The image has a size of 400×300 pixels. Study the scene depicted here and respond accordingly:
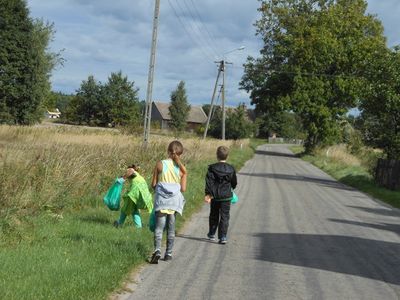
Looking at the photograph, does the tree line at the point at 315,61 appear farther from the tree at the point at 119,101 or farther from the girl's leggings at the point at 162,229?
the girl's leggings at the point at 162,229

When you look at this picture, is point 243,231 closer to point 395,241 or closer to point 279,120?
point 395,241

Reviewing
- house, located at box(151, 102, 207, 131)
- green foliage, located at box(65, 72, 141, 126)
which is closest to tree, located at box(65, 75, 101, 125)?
green foliage, located at box(65, 72, 141, 126)

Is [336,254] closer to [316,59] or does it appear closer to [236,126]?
[316,59]

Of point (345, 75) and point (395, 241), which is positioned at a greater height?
point (345, 75)

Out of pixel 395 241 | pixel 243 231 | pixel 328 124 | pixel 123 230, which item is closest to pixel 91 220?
pixel 123 230

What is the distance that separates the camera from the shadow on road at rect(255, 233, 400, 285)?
8078 millimetres

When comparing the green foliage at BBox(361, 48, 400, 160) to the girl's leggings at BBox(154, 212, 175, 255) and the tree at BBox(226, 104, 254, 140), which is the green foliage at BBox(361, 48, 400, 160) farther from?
the tree at BBox(226, 104, 254, 140)

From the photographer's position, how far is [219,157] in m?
9.61

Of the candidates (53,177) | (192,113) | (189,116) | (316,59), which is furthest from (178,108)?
(53,177)

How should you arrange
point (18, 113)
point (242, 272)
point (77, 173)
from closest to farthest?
point (242, 272), point (77, 173), point (18, 113)

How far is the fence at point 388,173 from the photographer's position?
24.8m

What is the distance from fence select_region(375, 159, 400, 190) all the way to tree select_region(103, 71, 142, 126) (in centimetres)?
5988

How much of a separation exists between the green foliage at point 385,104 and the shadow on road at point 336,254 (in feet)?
51.9

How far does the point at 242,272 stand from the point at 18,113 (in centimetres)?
4567
